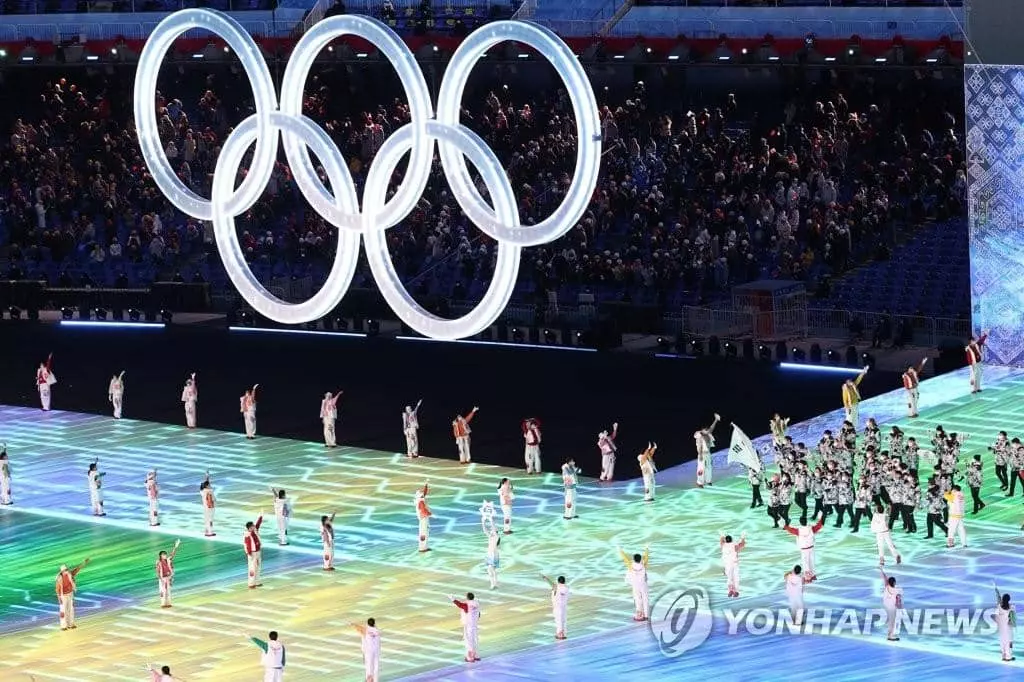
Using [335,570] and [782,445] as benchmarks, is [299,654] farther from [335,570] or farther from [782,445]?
[782,445]

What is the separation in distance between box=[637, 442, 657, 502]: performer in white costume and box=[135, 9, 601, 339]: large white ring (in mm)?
3821

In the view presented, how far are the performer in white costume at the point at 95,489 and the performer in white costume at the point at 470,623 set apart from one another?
12.6 metres

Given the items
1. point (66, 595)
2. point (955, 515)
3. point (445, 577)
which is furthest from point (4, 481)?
point (955, 515)

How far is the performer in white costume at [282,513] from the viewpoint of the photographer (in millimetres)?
44344

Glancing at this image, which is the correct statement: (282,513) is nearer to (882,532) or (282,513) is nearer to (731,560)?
(731,560)

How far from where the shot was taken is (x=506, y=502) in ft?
144

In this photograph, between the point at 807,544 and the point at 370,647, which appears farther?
the point at 807,544

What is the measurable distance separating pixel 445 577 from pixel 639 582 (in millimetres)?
4839

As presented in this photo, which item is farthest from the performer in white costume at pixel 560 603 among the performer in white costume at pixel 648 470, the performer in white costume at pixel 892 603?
the performer in white costume at pixel 648 470

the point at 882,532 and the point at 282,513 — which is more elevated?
the point at 282,513

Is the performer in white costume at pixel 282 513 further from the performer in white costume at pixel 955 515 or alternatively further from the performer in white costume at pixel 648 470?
the performer in white costume at pixel 955 515

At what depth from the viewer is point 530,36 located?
45250 mm

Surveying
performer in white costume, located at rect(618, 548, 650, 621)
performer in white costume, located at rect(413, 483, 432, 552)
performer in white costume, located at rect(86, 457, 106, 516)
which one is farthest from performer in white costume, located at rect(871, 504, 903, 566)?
performer in white costume, located at rect(86, 457, 106, 516)

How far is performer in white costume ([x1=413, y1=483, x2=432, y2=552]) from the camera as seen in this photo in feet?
→ 141
